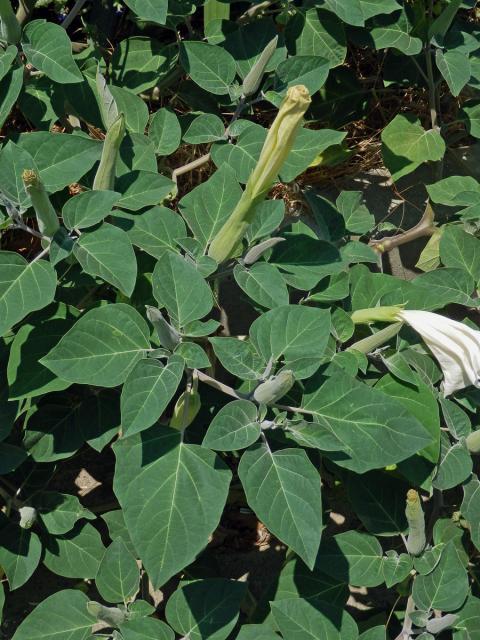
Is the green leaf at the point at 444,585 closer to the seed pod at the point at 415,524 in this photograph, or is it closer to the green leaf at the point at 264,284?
the seed pod at the point at 415,524

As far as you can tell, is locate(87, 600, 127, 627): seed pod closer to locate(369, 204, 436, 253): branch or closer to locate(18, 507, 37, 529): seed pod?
locate(18, 507, 37, 529): seed pod

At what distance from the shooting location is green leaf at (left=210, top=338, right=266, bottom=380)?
143cm

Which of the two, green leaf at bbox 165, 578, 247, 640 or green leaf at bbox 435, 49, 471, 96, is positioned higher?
green leaf at bbox 435, 49, 471, 96

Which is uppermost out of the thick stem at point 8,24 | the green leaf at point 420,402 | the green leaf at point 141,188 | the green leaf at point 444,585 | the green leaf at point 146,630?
the thick stem at point 8,24

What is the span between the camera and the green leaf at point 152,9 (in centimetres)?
158

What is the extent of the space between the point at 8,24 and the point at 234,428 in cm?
93

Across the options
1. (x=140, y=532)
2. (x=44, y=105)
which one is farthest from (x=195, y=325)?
(x=44, y=105)

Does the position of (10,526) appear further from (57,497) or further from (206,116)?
(206,116)

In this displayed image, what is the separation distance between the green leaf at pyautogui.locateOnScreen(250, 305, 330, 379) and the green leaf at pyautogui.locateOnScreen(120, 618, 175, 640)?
1.72 feet

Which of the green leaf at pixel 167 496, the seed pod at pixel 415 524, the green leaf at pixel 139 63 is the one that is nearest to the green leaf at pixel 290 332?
the green leaf at pixel 167 496

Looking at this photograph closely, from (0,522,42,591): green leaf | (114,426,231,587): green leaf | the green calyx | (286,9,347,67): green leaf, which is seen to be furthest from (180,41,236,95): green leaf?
(0,522,42,591): green leaf

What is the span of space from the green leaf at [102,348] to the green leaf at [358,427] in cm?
33

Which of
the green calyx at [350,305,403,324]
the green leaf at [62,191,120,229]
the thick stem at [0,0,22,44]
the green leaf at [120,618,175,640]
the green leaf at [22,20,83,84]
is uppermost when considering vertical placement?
the thick stem at [0,0,22,44]

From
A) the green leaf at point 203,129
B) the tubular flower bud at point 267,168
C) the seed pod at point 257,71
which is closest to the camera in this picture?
the tubular flower bud at point 267,168
